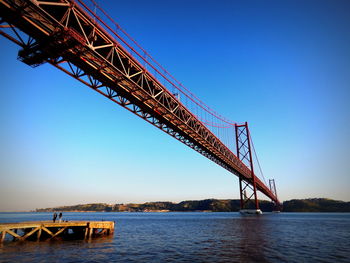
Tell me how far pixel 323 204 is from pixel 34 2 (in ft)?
653

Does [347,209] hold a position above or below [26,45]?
below

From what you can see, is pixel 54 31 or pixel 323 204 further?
pixel 323 204

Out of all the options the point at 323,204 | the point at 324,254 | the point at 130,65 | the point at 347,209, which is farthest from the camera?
the point at 323,204

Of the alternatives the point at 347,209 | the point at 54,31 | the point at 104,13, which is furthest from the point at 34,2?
the point at 347,209

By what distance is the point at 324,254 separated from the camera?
1371 centimetres

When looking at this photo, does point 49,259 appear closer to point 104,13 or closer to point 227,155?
point 104,13

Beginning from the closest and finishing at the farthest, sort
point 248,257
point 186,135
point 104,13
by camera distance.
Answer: point 248,257, point 104,13, point 186,135

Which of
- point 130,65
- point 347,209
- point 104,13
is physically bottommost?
point 347,209

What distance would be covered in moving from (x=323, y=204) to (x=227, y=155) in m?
154

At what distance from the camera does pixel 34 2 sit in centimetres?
1114

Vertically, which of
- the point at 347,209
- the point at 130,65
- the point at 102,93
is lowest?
the point at 347,209

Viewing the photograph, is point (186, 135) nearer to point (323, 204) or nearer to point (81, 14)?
point (81, 14)

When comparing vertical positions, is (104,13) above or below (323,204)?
above

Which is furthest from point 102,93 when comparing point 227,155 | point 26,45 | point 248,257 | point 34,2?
point 227,155
